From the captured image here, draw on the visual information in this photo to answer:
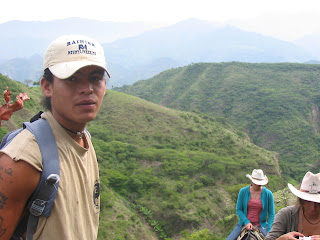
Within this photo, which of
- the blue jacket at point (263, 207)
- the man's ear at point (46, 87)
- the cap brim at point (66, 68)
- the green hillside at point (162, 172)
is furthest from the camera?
the green hillside at point (162, 172)

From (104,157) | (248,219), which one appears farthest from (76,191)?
(104,157)

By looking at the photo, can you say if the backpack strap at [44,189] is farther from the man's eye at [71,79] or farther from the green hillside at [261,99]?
the green hillside at [261,99]

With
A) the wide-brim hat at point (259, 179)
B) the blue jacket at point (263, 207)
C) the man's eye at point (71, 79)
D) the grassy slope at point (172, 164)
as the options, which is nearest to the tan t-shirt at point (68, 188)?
the man's eye at point (71, 79)

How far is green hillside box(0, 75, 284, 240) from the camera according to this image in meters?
14.4

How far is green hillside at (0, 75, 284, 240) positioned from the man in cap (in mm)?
8210

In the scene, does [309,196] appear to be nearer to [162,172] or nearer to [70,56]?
[70,56]

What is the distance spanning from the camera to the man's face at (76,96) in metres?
1.23

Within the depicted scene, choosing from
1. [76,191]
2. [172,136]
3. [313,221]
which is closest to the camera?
[76,191]

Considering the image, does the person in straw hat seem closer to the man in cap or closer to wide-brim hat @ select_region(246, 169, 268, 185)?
wide-brim hat @ select_region(246, 169, 268, 185)

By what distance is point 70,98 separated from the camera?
4.06 feet

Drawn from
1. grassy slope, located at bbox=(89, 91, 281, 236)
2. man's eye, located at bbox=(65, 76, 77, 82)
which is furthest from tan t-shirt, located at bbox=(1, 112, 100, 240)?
grassy slope, located at bbox=(89, 91, 281, 236)

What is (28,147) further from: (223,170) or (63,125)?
(223,170)

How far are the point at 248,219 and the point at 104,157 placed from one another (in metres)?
15.8

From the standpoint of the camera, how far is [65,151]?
1205 millimetres
